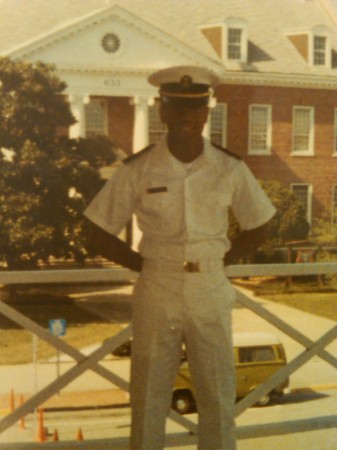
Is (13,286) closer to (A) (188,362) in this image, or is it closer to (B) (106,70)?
(B) (106,70)

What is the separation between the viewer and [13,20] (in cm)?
217

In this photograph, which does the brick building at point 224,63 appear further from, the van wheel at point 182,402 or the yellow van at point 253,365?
the van wheel at point 182,402

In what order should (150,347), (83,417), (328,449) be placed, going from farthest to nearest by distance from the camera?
(83,417)
(328,449)
(150,347)

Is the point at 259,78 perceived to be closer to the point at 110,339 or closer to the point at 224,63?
the point at 224,63

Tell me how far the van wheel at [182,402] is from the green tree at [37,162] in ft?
1.86

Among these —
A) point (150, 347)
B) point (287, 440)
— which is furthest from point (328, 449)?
point (150, 347)

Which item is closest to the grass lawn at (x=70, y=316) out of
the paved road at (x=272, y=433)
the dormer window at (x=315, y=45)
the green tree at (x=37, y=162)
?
the green tree at (x=37, y=162)

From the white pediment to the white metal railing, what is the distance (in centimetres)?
69

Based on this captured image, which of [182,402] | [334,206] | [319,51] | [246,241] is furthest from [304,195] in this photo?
[246,241]

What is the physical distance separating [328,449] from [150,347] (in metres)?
1.02

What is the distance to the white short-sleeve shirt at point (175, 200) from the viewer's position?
1338 millimetres

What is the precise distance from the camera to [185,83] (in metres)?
1.34

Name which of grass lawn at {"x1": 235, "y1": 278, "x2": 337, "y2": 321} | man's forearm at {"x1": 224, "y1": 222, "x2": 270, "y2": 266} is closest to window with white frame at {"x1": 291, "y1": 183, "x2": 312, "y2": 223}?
grass lawn at {"x1": 235, "y1": 278, "x2": 337, "y2": 321}

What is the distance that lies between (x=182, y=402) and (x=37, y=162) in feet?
2.73
